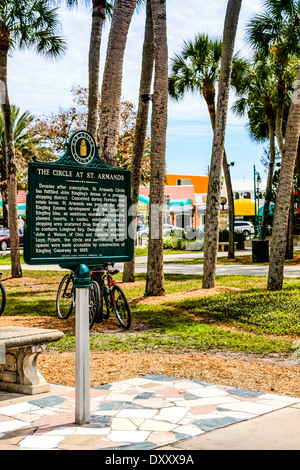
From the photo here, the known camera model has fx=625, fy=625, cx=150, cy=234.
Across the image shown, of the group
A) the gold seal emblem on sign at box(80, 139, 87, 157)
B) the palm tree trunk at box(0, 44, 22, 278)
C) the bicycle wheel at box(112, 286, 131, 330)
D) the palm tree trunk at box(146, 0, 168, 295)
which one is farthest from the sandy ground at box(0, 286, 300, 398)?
the palm tree trunk at box(0, 44, 22, 278)

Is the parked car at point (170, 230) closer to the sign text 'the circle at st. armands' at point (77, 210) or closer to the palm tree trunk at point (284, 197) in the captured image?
the palm tree trunk at point (284, 197)

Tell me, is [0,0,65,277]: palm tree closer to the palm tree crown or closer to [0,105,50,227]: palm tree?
the palm tree crown

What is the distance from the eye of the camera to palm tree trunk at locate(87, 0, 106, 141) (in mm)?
16109

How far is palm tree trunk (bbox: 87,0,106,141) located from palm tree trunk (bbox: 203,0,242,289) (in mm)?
3374

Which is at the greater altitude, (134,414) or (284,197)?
(284,197)

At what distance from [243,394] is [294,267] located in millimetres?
17164

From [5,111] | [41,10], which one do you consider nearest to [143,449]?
[5,111]

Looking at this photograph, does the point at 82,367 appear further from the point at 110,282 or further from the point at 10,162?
the point at 10,162

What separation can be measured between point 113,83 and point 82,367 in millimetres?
8004

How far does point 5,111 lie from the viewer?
19031mm

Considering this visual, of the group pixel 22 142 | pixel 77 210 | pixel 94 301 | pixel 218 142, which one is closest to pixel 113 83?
pixel 218 142

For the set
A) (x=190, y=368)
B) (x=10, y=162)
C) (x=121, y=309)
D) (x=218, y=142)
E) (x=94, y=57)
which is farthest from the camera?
(x=10, y=162)

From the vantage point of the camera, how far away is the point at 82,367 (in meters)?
5.23

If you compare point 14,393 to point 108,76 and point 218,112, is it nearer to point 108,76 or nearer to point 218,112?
point 108,76
